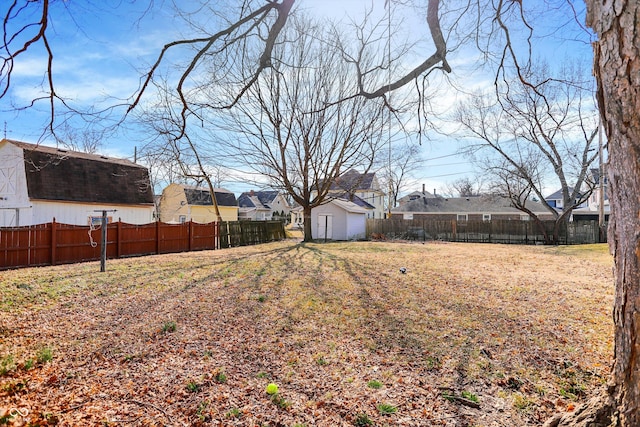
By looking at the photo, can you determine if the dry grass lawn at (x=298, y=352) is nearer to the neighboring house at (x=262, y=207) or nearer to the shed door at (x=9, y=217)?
the shed door at (x=9, y=217)

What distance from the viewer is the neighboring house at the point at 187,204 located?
2972cm

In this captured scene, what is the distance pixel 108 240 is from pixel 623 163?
1406 centimetres

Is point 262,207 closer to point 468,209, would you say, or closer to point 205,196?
point 205,196

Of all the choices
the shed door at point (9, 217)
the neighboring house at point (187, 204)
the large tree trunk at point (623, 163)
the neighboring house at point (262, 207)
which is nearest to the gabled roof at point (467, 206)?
the neighboring house at point (187, 204)

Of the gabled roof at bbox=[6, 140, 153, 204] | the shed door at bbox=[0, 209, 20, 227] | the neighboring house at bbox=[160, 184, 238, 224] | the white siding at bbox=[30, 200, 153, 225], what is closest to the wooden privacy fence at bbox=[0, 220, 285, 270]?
the white siding at bbox=[30, 200, 153, 225]

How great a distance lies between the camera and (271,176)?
60.0 ft

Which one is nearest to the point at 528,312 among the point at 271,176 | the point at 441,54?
the point at 441,54

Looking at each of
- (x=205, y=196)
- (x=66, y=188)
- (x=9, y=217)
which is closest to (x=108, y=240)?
(x=66, y=188)

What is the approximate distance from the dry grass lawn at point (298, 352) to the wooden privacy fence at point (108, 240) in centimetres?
265

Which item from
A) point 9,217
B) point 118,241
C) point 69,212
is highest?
point 69,212

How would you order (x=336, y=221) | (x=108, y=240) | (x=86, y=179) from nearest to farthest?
(x=108, y=240), (x=86, y=179), (x=336, y=221)

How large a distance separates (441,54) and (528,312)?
4424mm

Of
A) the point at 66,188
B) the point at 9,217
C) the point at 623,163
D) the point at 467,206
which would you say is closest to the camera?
the point at 623,163

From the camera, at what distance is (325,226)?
2588 centimetres
